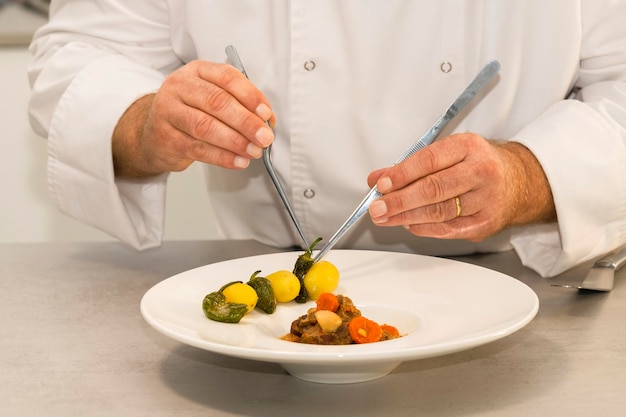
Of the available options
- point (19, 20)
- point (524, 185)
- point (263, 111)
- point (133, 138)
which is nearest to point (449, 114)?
point (524, 185)

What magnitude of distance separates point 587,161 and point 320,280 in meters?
0.38

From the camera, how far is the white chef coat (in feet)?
3.92

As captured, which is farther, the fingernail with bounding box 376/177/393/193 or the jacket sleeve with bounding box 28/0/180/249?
the jacket sleeve with bounding box 28/0/180/249

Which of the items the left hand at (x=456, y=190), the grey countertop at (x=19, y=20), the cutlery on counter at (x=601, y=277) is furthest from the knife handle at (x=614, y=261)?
the grey countertop at (x=19, y=20)

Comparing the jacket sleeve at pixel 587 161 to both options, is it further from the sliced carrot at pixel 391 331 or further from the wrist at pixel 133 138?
the wrist at pixel 133 138

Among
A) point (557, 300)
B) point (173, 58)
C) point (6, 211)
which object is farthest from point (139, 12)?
point (6, 211)

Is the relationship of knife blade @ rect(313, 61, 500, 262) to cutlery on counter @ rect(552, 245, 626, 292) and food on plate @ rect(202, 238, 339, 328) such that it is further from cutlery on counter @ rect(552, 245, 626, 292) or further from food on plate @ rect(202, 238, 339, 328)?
cutlery on counter @ rect(552, 245, 626, 292)

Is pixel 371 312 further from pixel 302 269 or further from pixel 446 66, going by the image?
pixel 446 66

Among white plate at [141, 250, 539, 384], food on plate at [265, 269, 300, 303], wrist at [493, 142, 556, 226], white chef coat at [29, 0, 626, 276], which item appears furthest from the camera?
white chef coat at [29, 0, 626, 276]

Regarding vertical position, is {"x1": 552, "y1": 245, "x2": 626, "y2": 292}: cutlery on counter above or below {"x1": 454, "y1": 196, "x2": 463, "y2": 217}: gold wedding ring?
below

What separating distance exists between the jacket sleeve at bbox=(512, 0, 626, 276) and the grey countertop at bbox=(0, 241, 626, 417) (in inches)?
3.0

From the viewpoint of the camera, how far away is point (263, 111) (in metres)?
1.02

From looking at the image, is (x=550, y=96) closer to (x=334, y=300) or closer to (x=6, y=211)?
(x=334, y=300)

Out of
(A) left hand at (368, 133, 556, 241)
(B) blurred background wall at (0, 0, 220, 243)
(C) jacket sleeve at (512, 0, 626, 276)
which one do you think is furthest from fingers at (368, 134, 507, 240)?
(B) blurred background wall at (0, 0, 220, 243)
